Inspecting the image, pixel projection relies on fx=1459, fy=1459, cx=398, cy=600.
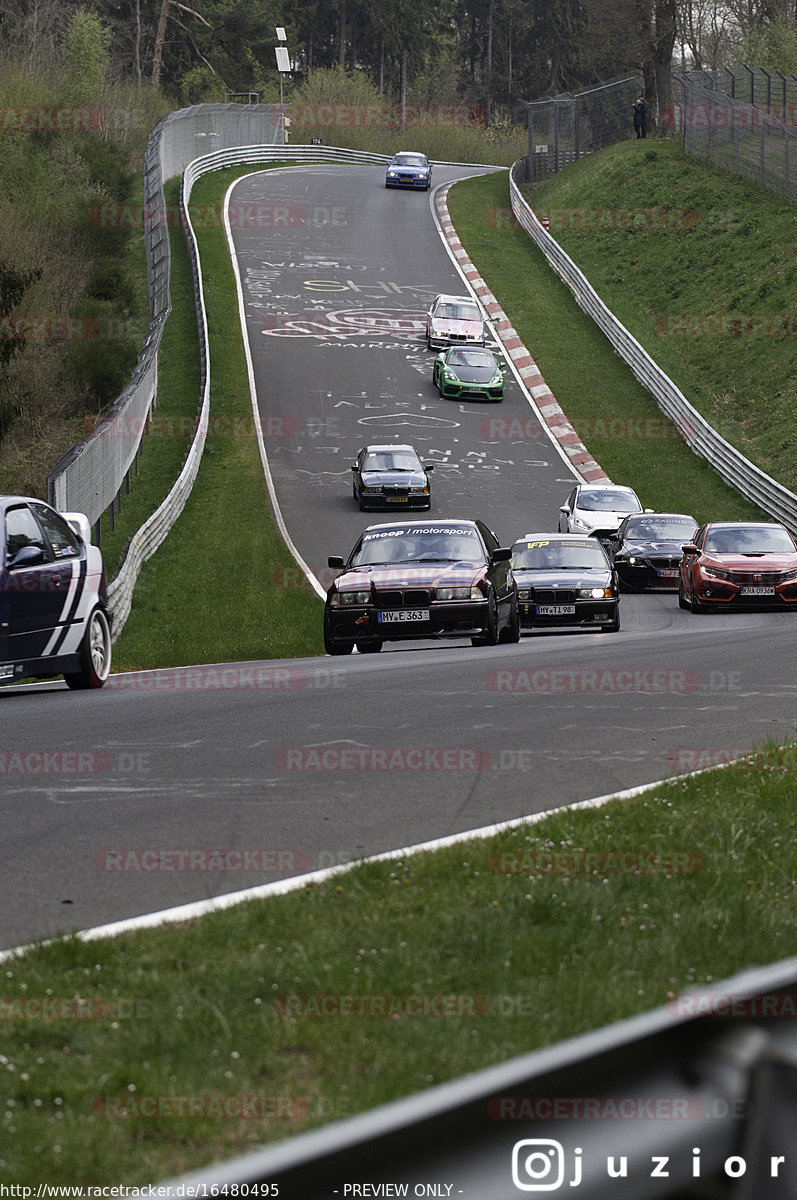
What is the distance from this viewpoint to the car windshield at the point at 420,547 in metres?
18.2

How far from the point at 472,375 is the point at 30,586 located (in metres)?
30.6

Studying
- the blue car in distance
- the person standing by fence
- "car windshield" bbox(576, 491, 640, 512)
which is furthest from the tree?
"car windshield" bbox(576, 491, 640, 512)

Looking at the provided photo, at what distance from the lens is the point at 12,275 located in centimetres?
3144

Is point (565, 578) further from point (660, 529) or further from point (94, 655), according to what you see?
point (94, 655)

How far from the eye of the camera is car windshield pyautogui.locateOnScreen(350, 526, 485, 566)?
18234 mm

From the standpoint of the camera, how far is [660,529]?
27359 millimetres

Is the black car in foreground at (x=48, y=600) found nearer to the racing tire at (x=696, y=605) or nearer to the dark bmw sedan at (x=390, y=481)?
the racing tire at (x=696, y=605)

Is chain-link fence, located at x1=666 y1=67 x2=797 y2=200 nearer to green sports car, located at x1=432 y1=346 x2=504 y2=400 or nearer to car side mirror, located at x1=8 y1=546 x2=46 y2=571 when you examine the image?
green sports car, located at x1=432 y1=346 x2=504 y2=400

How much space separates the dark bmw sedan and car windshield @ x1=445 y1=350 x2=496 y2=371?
9.50m

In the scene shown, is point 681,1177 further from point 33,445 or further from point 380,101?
point 380,101

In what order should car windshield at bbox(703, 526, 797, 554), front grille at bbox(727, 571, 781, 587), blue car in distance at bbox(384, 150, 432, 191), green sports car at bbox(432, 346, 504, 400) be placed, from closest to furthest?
front grille at bbox(727, 571, 781, 587) → car windshield at bbox(703, 526, 797, 554) → green sports car at bbox(432, 346, 504, 400) → blue car in distance at bbox(384, 150, 432, 191)

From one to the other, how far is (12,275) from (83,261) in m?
22.7

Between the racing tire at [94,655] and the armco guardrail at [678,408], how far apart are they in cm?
2085

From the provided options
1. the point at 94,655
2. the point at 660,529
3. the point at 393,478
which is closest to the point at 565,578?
the point at 660,529
